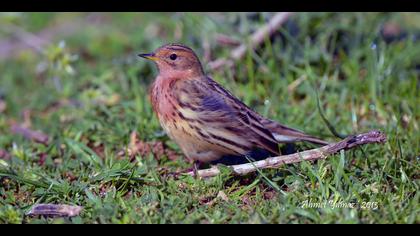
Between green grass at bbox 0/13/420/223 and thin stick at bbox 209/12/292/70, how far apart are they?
11 centimetres

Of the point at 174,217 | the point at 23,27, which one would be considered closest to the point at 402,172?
the point at 174,217

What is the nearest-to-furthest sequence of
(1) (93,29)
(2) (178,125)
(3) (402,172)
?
(3) (402,172)
(2) (178,125)
(1) (93,29)

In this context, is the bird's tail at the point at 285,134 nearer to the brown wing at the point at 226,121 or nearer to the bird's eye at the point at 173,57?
the brown wing at the point at 226,121

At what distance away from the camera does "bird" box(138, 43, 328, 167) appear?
6.30 metres

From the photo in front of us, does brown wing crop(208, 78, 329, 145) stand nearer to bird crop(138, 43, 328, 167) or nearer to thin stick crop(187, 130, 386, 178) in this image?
bird crop(138, 43, 328, 167)

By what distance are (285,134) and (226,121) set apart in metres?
0.65

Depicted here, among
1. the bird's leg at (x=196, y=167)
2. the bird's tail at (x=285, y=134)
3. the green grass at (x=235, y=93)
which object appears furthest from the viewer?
the bird's tail at (x=285, y=134)

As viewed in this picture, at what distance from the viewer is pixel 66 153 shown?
22.8ft

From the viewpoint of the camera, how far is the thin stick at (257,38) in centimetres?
854

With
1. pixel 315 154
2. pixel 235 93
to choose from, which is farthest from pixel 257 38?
pixel 315 154

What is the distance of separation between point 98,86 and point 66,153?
199cm

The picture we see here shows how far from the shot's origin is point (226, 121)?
643 cm

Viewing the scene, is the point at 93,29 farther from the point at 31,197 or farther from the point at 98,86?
the point at 31,197

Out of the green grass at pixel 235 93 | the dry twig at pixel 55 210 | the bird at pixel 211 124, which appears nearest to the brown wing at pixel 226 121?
the bird at pixel 211 124
